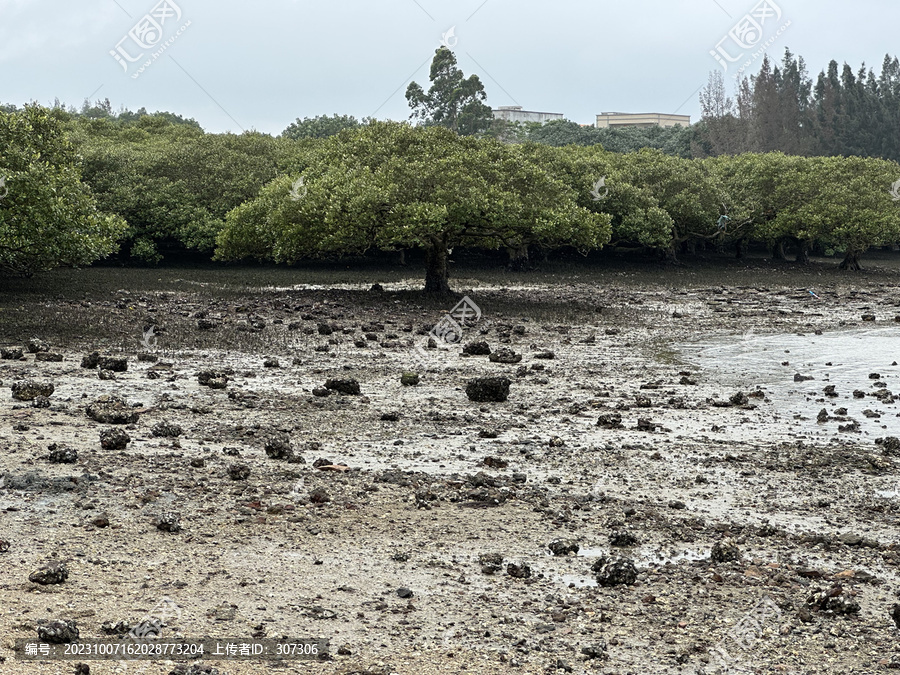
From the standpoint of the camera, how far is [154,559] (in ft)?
32.2

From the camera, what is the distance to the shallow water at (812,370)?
19.0m

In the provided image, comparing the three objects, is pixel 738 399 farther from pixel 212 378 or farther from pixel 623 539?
pixel 212 378

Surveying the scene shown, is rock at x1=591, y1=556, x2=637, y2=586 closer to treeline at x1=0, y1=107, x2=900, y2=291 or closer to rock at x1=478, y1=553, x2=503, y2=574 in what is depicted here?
rock at x1=478, y1=553, x2=503, y2=574

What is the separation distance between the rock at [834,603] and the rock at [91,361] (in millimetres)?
16681

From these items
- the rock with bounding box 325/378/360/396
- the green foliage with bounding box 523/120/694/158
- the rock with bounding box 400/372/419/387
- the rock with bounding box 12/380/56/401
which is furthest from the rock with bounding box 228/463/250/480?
the green foliage with bounding box 523/120/694/158

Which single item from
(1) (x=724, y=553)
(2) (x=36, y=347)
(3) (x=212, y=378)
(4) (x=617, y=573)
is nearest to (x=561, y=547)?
(4) (x=617, y=573)

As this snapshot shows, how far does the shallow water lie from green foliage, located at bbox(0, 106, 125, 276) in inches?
777

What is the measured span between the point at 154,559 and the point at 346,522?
236 cm

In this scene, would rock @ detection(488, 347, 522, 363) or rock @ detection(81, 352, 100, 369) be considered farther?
rock @ detection(488, 347, 522, 363)

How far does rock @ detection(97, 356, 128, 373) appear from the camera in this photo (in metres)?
→ 21.1

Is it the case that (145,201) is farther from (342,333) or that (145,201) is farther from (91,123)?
(342,333)

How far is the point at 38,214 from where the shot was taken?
3067cm

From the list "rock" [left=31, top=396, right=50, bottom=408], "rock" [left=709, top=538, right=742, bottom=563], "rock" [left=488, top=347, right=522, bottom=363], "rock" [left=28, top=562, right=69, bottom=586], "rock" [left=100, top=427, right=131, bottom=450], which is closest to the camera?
"rock" [left=28, top=562, right=69, bottom=586]

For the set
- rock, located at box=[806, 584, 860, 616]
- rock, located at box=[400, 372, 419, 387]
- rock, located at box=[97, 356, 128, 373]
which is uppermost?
rock, located at box=[97, 356, 128, 373]
